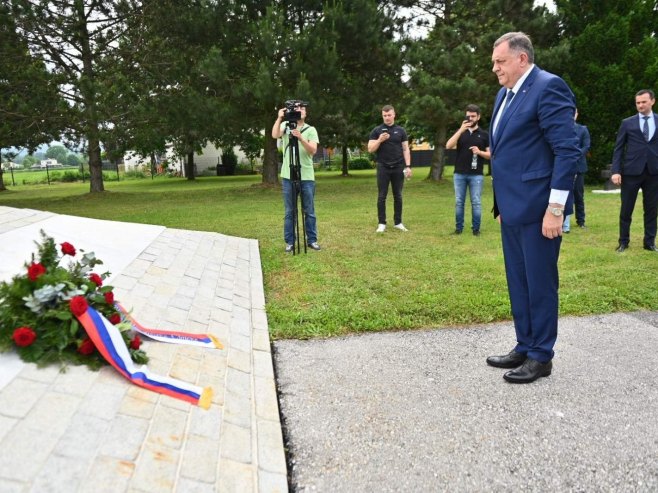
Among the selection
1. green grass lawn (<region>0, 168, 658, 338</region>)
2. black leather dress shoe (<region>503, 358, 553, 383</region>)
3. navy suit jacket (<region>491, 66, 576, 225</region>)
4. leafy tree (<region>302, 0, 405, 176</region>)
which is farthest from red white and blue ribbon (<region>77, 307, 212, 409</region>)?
leafy tree (<region>302, 0, 405, 176</region>)

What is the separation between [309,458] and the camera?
2416mm

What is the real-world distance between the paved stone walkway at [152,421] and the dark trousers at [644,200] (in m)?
5.32

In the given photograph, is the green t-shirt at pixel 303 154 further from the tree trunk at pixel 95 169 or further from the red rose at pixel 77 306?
the tree trunk at pixel 95 169

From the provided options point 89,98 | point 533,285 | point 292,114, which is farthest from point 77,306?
point 89,98

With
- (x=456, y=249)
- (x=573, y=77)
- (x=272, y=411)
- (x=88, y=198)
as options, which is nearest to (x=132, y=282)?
(x=272, y=411)

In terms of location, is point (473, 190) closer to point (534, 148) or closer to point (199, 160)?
point (534, 148)

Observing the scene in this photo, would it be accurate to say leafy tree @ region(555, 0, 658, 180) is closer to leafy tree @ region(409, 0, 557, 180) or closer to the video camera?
leafy tree @ region(409, 0, 557, 180)

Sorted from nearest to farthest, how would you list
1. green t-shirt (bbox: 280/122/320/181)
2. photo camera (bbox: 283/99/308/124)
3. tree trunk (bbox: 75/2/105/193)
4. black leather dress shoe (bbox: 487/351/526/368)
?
black leather dress shoe (bbox: 487/351/526/368) → photo camera (bbox: 283/99/308/124) → green t-shirt (bbox: 280/122/320/181) → tree trunk (bbox: 75/2/105/193)

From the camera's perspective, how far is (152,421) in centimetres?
230

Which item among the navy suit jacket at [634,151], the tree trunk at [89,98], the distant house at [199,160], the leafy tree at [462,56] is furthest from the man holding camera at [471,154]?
the distant house at [199,160]

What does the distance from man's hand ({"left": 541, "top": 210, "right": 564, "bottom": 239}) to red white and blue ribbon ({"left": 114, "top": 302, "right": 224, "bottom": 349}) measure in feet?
7.16

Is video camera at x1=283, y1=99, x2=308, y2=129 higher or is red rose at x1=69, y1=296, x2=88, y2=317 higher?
video camera at x1=283, y1=99, x2=308, y2=129

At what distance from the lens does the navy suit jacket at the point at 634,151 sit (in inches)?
252

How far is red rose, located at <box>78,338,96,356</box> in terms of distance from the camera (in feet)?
8.35
